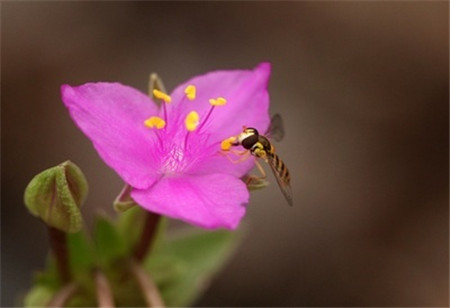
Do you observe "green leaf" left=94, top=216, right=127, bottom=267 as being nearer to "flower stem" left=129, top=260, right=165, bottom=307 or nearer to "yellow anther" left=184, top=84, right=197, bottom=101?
"flower stem" left=129, top=260, right=165, bottom=307

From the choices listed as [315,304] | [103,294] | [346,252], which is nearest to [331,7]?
[346,252]

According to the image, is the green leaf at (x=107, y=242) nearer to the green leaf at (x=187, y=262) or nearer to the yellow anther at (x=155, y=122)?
the green leaf at (x=187, y=262)

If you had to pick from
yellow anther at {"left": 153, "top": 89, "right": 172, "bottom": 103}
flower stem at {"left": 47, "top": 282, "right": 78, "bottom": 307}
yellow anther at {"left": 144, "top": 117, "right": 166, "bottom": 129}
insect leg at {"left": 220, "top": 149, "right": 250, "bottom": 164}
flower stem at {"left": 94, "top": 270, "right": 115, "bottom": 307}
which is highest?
yellow anther at {"left": 153, "top": 89, "right": 172, "bottom": 103}

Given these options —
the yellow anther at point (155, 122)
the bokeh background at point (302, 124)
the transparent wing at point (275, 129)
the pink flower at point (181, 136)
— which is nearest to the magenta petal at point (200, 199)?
the pink flower at point (181, 136)

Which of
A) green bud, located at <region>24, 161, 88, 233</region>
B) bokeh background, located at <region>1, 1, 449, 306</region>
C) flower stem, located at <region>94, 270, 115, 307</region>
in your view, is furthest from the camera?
bokeh background, located at <region>1, 1, 449, 306</region>

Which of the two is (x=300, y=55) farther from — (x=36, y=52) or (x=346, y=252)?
(x=36, y=52)

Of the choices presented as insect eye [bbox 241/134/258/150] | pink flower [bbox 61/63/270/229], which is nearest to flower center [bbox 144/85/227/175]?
pink flower [bbox 61/63/270/229]
